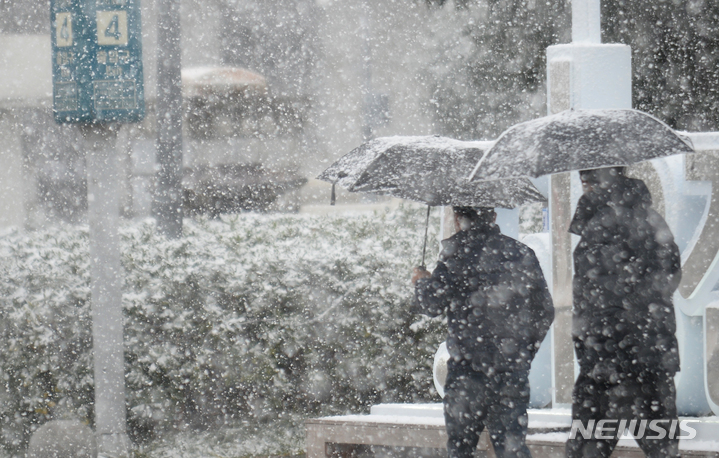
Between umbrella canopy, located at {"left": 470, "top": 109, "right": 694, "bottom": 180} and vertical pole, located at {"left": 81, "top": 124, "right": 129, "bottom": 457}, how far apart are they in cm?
319

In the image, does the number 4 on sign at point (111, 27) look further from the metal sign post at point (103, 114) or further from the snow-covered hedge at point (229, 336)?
the snow-covered hedge at point (229, 336)

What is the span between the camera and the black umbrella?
379 cm

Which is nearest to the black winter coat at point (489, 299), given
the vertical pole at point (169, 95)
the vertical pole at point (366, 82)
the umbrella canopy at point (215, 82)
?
the vertical pole at point (169, 95)

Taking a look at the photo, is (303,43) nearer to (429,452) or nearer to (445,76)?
(445,76)

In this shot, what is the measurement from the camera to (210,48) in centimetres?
1423

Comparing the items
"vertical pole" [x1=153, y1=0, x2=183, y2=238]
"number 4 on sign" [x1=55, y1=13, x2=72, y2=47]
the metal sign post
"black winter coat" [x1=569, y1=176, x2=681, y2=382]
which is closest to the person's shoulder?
"black winter coat" [x1=569, y1=176, x2=681, y2=382]

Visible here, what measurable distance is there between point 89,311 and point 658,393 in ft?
13.7

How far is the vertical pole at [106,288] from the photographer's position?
578 cm

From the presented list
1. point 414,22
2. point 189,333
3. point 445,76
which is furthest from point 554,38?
point 189,333

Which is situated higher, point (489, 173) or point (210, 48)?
point (210, 48)

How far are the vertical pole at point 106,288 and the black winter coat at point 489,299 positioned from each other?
9.30 ft

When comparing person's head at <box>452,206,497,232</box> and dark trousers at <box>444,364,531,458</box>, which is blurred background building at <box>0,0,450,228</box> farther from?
dark trousers at <box>444,364,531,458</box>

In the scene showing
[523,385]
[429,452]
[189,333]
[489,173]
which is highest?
[489,173]

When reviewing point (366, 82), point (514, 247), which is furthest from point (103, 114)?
point (366, 82)
